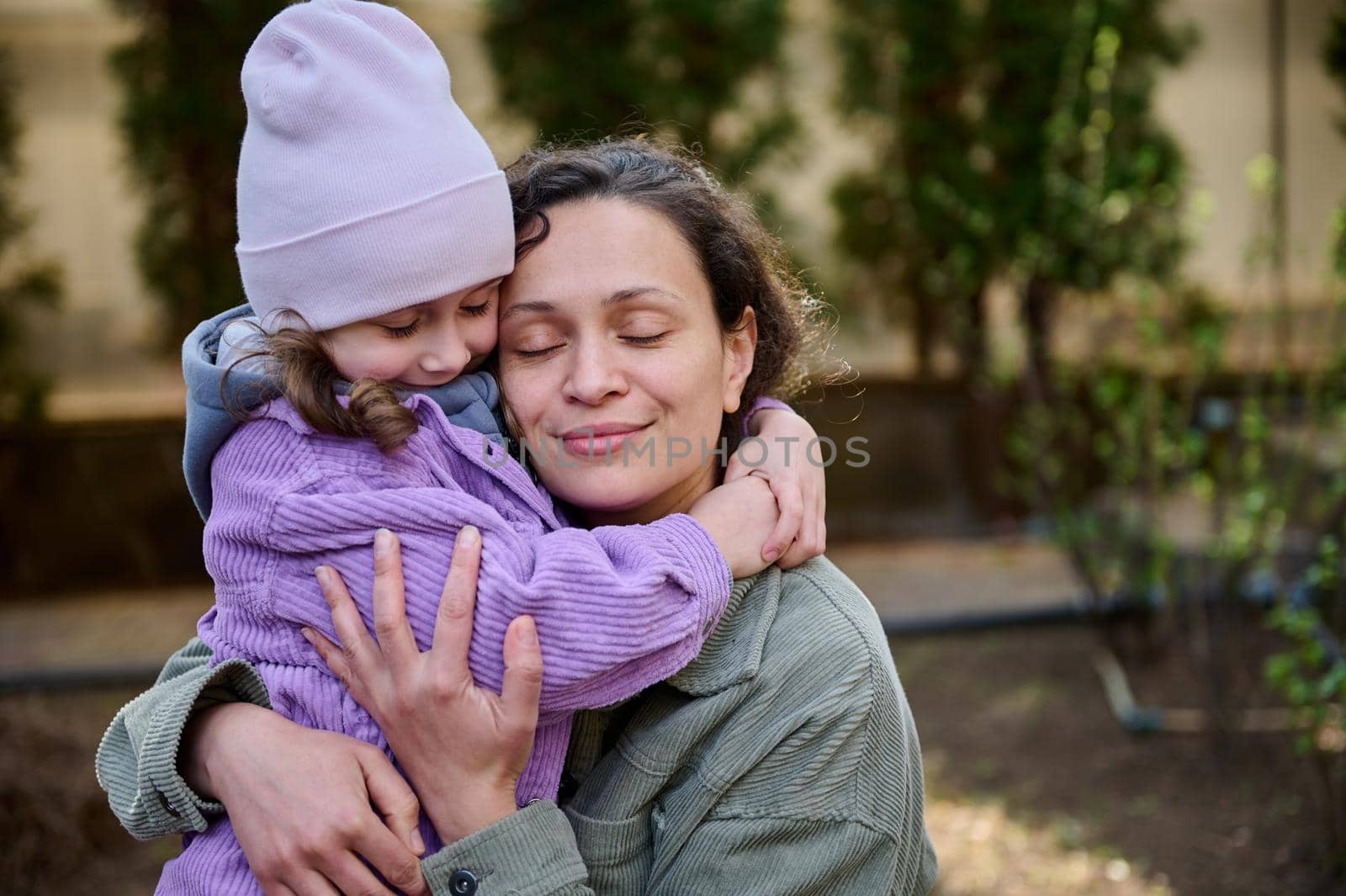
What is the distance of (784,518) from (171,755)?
93 centimetres

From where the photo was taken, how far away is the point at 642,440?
1.79m

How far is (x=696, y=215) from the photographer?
195 centimetres

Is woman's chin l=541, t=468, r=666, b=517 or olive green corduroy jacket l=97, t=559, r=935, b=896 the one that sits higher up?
woman's chin l=541, t=468, r=666, b=517

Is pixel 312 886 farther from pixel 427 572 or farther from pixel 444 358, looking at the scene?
pixel 444 358

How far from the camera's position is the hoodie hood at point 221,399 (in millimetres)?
1665

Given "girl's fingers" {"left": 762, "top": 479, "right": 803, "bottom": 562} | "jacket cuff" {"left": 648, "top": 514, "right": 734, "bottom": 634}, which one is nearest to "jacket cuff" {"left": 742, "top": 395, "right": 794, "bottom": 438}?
"girl's fingers" {"left": 762, "top": 479, "right": 803, "bottom": 562}

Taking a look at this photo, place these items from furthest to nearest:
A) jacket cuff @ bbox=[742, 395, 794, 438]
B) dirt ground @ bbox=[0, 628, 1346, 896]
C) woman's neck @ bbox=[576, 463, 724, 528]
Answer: dirt ground @ bbox=[0, 628, 1346, 896] < jacket cuff @ bbox=[742, 395, 794, 438] < woman's neck @ bbox=[576, 463, 724, 528]

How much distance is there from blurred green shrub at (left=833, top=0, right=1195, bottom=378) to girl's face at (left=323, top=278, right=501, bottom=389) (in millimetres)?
6279

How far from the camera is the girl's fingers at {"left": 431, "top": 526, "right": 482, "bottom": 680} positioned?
1.53 metres

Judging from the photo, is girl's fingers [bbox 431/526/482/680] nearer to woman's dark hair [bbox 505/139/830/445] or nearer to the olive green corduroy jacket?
the olive green corduroy jacket

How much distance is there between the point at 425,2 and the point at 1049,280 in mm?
4596

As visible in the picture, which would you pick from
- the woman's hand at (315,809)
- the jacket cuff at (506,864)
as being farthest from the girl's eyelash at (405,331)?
the jacket cuff at (506,864)

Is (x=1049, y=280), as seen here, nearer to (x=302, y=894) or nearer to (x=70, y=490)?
(x=70, y=490)

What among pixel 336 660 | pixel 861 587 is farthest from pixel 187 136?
pixel 336 660
